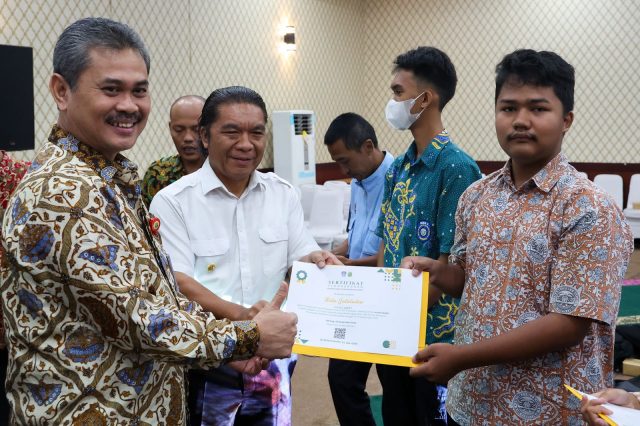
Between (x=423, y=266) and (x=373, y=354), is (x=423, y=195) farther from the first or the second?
(x=373, y=354)

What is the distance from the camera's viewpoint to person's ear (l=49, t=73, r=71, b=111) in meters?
1.55

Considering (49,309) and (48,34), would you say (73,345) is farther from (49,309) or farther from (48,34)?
(48,34)

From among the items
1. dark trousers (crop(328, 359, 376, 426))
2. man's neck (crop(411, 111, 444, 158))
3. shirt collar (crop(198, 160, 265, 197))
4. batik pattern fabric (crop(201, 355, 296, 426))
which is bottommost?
dark trousers (crop(328, 359, 376, 426))

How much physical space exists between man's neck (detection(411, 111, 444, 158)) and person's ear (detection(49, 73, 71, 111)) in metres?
1.43

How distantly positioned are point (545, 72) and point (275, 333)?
3.05 ft

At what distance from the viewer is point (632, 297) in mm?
6820

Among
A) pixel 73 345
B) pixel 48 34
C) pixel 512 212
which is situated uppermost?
pixel 48 34

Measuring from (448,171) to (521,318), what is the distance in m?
0.85

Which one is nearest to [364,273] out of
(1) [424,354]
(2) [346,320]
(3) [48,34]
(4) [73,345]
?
(2) [346,320]

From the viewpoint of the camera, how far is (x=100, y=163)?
5.16 feet

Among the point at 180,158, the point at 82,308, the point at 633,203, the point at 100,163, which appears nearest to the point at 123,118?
the point at 100,163

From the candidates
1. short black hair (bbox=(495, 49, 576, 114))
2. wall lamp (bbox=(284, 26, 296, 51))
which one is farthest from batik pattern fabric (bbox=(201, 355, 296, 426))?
wall lamp (bbox=(284, 26, 296, 51))

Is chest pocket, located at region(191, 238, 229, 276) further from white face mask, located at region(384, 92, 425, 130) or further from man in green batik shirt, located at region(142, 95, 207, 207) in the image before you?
man in green batik shirt, located at region(142, 95, 207, 207)

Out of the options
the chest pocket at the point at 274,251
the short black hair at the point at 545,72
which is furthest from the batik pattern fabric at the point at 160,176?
the short black hair at the point at 545,72
